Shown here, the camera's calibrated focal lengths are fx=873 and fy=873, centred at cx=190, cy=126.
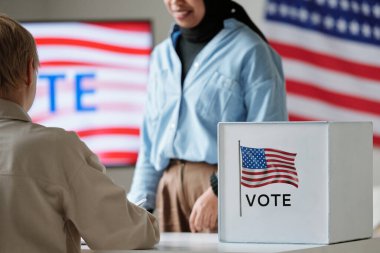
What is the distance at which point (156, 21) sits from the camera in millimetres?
4418

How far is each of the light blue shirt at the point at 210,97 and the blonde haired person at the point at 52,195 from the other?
0.86 metres

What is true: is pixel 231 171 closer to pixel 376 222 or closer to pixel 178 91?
pixel 178 91

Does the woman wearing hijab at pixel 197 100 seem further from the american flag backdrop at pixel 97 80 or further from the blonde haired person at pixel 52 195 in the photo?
the american flag backdrop at pixel 97 80

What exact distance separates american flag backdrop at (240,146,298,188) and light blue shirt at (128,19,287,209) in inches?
28.9

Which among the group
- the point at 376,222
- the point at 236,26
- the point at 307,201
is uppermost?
the point at 236,26

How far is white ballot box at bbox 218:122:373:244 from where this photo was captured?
1636mm

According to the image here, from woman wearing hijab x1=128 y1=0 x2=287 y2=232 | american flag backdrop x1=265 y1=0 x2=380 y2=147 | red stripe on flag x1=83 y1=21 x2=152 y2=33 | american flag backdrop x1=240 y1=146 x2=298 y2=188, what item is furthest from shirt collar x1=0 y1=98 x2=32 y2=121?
american flag backdrop x1=265 y1=0 x2=380 y2=147

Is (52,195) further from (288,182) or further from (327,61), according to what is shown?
(327,61)

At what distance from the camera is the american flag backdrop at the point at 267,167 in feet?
5.41

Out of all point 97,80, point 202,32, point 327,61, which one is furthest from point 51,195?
point 327,61

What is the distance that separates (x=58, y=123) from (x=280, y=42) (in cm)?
119

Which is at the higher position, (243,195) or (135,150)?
(243,195)

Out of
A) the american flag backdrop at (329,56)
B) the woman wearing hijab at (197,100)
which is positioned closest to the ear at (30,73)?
the woman wearing hijab at (197,100)

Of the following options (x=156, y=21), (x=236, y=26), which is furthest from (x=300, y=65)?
(x=236, y=26)
